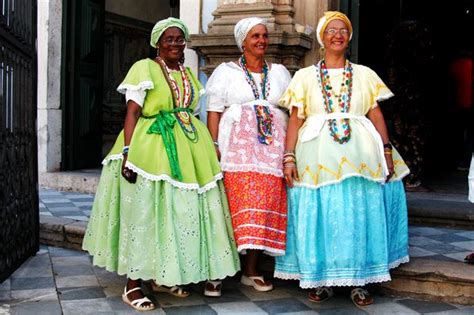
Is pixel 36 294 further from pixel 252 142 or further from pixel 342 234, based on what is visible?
pixel 342 234

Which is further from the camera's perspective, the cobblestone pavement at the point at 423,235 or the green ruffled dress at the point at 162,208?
the cobblestone pavement at the point at 423,235

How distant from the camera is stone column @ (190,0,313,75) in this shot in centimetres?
607

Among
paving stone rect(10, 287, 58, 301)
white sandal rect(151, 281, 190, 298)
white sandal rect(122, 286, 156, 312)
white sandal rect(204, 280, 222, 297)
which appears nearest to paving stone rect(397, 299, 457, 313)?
white sandal rect(204, 280, 222, 297)

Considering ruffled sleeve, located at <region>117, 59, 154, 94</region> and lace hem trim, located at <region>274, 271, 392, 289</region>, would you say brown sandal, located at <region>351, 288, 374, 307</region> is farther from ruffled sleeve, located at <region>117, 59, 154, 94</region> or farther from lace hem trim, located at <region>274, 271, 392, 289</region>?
ruffled sleeve, located at <region>117, 59, 154, 94</region>

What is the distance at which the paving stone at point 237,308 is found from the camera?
158 inches

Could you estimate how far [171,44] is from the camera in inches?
163

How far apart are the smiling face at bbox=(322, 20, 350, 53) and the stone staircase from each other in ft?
5.02

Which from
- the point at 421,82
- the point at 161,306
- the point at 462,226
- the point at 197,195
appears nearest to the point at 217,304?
the point at 161,306

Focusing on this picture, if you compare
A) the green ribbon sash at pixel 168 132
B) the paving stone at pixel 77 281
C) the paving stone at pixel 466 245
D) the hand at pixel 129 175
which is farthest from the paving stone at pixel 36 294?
the paving stone at pixel 466 245

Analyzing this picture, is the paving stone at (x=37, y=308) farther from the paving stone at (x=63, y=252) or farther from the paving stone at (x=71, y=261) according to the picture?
the paving stone at (x=63, y=252)

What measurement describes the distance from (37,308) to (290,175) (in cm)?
176

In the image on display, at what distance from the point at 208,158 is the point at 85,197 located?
385 cm

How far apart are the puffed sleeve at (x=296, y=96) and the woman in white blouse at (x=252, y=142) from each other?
0.15m

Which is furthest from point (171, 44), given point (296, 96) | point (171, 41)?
point (296, 96)
